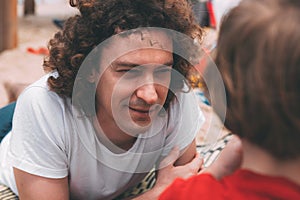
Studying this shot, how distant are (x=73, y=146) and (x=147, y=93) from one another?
0.81ft

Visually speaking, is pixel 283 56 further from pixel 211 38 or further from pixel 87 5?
pixel 211 38

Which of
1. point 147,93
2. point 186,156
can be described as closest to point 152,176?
point 186,156

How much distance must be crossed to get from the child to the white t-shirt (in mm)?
623

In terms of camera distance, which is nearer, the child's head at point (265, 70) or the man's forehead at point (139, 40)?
the child's head at point (265, 70)

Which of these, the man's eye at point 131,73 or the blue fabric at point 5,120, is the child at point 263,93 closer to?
the man's eye at point 131,73

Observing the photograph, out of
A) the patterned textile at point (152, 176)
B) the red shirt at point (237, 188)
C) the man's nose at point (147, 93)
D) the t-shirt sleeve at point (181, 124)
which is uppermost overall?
the red shirt at point (237, 188)

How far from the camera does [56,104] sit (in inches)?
51.5

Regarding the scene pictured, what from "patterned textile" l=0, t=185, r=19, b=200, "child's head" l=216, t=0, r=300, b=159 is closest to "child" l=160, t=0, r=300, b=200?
"child's head" l=216, t=0, r=300, b=159

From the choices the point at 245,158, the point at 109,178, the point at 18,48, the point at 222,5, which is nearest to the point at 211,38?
the point at 222,5

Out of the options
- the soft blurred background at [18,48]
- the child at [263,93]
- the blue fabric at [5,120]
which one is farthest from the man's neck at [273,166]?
the soft blurred background at [18,48]

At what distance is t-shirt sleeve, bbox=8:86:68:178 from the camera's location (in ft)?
4.24

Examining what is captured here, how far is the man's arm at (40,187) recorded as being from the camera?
1304mm

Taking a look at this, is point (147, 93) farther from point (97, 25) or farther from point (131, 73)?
point (97, 25)

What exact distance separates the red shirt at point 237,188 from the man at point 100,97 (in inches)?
17.6
